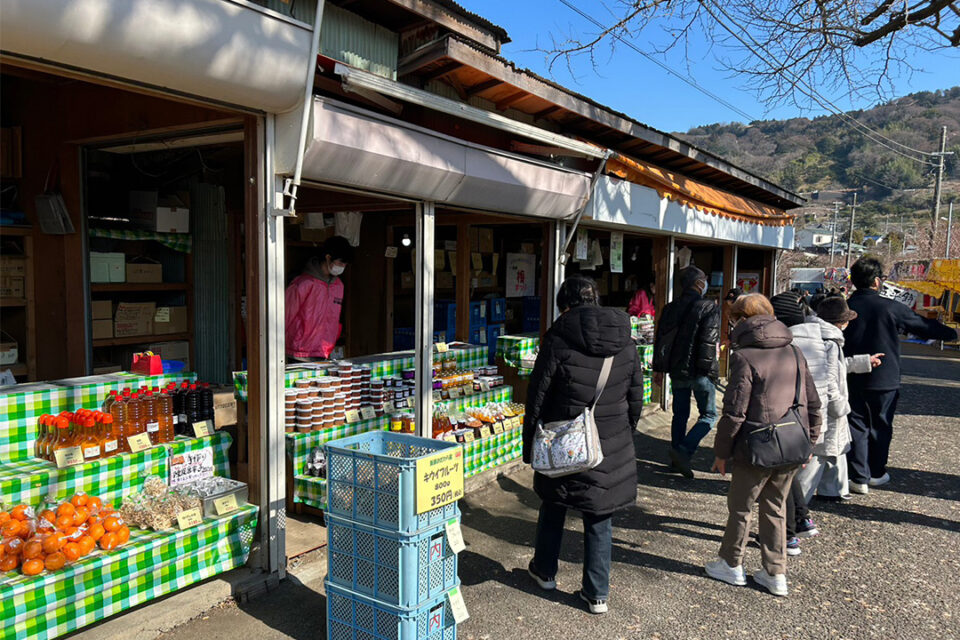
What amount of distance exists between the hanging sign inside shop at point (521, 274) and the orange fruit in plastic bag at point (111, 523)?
618cm

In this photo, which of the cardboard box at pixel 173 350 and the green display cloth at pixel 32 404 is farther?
the cardboard box at pixel 173 350

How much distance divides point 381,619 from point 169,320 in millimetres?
4202

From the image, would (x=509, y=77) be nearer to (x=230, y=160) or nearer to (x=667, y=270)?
(x=230, y=160)

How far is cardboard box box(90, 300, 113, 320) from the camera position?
5.24 metres

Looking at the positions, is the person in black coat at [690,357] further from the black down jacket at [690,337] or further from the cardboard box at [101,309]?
the cardboard box at [101,309]

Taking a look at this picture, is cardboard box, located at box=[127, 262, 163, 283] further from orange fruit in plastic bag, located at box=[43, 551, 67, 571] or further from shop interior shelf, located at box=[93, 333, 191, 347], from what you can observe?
orange fruit in plastic bag, located at box=[43, 551, 67, 571]

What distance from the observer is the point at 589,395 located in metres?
3.47

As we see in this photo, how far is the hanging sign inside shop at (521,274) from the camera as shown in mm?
8711

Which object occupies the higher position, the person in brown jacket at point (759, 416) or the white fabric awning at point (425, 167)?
the white fabric awning at point (425, 167)

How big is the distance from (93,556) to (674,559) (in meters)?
3.59

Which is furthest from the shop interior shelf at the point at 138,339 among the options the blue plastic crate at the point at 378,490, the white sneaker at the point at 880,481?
the white sneaker at the point at 880,481

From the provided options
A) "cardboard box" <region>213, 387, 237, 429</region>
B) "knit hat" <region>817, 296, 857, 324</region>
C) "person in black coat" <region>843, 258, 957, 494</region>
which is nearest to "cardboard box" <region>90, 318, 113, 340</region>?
"cardboard box" <region>213, 387, 237, 429</region>

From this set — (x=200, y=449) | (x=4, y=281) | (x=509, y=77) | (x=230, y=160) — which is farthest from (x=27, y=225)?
(x=509, y=77)

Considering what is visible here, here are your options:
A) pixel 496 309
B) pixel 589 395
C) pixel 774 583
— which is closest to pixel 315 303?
pixel 589 395
